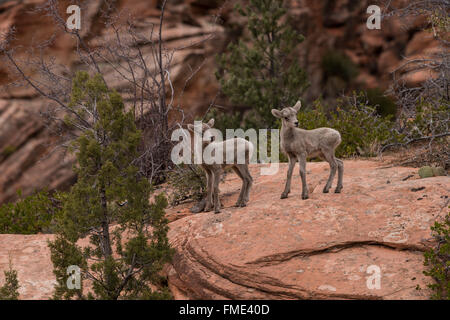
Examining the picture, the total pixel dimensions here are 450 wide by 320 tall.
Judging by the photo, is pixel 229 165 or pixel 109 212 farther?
pixel 229 165

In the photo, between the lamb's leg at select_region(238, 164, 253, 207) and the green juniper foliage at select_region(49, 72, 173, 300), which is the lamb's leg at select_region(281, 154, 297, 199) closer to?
the lamb's leg at select_region(238, 164, 253, 207)

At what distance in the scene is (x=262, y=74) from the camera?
16.8 meters

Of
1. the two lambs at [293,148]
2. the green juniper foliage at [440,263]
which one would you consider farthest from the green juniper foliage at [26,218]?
the green juniper foliage at [440,263]

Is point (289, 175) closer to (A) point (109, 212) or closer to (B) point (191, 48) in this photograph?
(A) point (109, 212)

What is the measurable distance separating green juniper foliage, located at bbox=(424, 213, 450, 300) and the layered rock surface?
0.36 ft

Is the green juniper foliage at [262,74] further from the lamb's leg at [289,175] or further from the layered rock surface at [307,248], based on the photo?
the layered rock surface at [307,248]

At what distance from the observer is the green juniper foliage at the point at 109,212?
5.63 meters

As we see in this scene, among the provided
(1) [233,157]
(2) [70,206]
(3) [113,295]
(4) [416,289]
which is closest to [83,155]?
(2) [70,206]

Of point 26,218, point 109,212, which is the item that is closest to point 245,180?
point 109,212

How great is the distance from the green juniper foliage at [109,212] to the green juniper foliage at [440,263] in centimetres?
284

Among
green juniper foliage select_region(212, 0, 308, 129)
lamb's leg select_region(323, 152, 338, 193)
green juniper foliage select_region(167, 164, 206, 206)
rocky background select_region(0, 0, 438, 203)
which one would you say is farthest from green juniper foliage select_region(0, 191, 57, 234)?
green juniper foliage select_region(212, 0, 308, 129)

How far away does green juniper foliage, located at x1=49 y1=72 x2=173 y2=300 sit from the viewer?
222 inches

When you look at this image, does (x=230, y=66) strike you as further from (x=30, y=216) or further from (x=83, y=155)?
(x=83, y=155)

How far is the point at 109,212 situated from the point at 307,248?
235 centimetres
